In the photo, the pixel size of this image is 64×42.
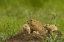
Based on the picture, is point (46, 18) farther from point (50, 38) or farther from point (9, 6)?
point (50, 38)

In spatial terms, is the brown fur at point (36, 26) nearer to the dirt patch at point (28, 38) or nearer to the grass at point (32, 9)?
the dirt patch at point (28, 38)

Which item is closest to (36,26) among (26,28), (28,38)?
(26,28)

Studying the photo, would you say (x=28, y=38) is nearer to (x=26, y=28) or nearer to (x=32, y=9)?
(x=26, y=28)

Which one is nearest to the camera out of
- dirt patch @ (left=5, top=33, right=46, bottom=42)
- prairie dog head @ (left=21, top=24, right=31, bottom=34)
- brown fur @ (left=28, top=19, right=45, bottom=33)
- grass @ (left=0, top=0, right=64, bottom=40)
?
dirt patch @ (left=5, top=33, right=46, bottom=42)

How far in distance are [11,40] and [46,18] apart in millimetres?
4632

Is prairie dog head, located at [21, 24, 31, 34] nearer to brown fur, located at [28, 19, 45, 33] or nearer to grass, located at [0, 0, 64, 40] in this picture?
brown fur, located at [28, 19, 45, 33]

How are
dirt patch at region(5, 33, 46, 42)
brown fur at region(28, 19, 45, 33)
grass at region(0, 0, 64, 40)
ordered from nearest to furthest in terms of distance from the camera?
dirt patch at region(5, 33, 46, 42)
brown fur at region(28, 19, 45, 33)
grass at region(0, 0, 64, 40)

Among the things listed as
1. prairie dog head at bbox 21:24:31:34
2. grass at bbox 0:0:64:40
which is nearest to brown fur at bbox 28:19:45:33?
prairie dog head at bbox 21:24:31:34

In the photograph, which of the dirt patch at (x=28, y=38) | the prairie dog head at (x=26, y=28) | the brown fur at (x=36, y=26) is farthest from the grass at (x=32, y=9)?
the dirt patch at (x=28, y=38)

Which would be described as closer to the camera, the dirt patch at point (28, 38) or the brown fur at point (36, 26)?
the dirt patch at point (28, 38)

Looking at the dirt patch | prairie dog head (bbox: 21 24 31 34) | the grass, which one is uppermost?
the grass

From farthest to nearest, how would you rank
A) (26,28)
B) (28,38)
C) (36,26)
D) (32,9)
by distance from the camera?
(32,9) → (36,26) → (26,28) → (28,38)

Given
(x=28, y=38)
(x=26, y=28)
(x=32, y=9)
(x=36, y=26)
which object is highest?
(x=32, y=9)

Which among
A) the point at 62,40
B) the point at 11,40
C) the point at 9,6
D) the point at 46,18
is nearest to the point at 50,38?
the point at 62,40
